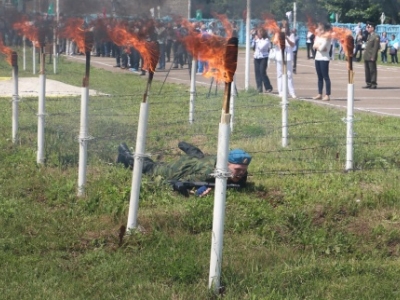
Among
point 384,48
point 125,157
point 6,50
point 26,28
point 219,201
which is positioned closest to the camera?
point 219,201

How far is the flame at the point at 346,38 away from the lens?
9.92 metres

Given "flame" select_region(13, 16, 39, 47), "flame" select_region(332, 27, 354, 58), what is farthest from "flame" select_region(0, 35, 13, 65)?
"flame" select_region(332, 27, 354, 58)

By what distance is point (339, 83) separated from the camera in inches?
1035

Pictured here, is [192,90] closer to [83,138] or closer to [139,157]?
[83,138]

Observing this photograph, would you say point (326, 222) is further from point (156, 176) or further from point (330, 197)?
point (156, 176)

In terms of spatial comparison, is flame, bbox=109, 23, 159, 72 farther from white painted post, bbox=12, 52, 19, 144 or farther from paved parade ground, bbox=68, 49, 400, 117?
paved parade ground, bbox=68, 49, 400, 117

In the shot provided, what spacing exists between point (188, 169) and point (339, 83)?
17661 millimetres

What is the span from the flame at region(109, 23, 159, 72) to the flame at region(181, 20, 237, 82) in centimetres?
30

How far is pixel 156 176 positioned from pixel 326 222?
217 cm

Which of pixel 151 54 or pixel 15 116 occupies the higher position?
pixel 151 54

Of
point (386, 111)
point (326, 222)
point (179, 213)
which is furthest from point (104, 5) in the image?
point (386, 111)

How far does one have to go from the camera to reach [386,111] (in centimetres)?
1797

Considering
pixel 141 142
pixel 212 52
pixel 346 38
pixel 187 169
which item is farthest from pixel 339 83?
pixel 212 52

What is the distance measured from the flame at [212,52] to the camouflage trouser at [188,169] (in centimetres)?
205
